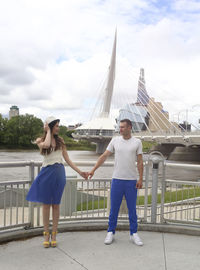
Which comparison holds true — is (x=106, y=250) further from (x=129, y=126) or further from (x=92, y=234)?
(x=129, y=126)

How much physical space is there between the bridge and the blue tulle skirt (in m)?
37.0

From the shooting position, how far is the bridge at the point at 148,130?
138ft

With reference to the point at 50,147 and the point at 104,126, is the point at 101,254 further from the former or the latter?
the point at 104,126

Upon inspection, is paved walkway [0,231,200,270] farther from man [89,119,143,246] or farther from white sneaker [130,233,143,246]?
man [89,119,143,246]

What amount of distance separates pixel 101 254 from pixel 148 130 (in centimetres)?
4772

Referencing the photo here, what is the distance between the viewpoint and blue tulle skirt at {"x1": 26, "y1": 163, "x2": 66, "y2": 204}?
3484 mm

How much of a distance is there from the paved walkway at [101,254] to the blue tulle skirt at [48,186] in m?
0.59

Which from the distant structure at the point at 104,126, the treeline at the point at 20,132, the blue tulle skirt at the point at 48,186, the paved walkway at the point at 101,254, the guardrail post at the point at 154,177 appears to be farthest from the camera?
the treeline at the point at 20,132

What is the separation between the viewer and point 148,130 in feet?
165

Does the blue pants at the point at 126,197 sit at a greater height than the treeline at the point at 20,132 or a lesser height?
lesser

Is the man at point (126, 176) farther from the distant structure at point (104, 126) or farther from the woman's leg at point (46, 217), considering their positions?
the distant structure at point (104, 126)

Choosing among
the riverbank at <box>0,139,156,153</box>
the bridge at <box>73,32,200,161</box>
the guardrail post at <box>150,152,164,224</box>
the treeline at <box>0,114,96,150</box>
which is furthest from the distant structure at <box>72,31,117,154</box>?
the guardrail post at <box>150,152,164,224</box>

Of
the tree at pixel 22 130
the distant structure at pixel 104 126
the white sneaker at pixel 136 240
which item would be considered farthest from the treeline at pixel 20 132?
the white sneaker at pixel 136 240

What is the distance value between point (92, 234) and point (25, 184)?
1.14m
